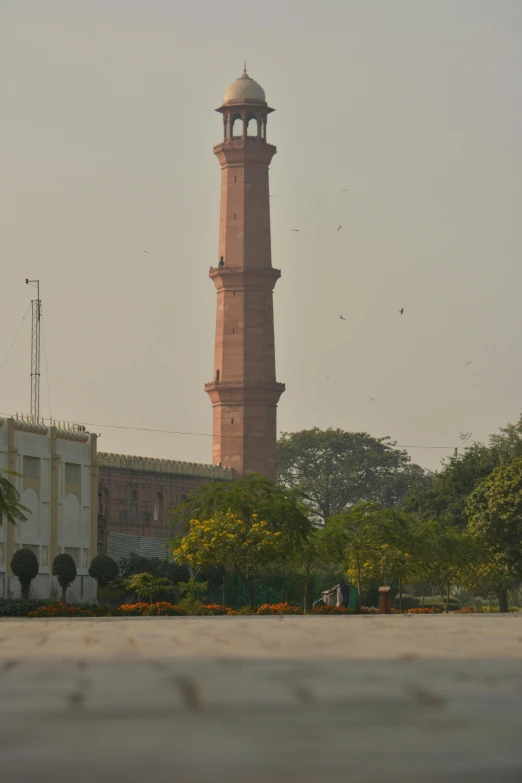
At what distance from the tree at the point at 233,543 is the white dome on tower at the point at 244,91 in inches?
2023

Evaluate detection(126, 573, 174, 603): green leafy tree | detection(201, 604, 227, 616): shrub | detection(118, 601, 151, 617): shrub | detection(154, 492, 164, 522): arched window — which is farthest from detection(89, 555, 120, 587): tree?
detection(154, 492, 164, 522): arched window

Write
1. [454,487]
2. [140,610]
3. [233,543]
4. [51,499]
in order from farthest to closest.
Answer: [454,487] < [51,499] < [233,543] < [140,610]

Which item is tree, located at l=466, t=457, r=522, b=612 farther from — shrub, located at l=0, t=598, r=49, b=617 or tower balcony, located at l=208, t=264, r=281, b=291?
tower balcony, located at l=208, t=264, r=281, b=291

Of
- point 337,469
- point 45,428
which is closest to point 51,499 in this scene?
point 45,428

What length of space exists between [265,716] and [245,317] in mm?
86268

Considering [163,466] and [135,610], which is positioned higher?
[163,466]

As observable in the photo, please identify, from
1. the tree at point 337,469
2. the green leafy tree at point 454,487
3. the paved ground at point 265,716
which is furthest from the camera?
the tree at point 337,469

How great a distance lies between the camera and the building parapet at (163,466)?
8900cm

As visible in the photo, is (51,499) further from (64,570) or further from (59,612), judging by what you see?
(59,612)

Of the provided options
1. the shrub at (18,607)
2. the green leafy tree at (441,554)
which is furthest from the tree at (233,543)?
the green leafy tree at (441,554)

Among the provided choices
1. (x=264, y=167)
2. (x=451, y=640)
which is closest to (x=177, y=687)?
(x=451, y=640)

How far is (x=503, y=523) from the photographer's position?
65.6 metres

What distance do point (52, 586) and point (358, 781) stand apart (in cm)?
6406

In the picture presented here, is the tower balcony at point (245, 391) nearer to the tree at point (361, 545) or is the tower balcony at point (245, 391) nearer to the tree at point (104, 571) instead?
the tree at point (104, 571)
